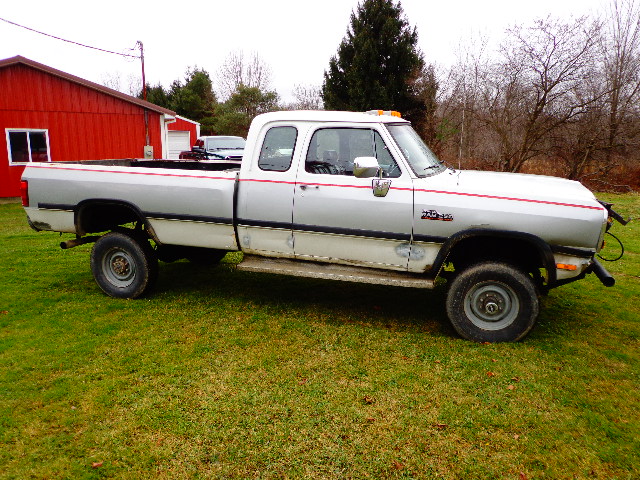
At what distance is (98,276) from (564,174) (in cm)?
1814

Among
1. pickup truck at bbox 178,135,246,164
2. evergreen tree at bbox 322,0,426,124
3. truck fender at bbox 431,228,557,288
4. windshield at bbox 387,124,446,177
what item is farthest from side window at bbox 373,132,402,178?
evergreen tree at bbox 322,0,426,124

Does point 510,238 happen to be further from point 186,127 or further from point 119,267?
point 186,127

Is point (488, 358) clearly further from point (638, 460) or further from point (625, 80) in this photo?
point (625, 80)

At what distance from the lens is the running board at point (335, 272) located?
15.8 feet

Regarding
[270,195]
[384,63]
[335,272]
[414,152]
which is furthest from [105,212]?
[384,63]

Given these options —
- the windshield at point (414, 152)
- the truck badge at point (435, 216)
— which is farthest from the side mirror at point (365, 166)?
the truck badge at point (435, 216)

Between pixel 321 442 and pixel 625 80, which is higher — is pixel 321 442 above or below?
below

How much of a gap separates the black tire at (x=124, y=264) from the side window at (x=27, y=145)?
39.4ft

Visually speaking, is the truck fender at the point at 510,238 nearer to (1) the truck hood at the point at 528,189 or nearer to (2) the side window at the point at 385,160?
(1) the truck hood at the point at 528,189

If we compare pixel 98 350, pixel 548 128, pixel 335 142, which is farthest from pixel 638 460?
pixel 548 128

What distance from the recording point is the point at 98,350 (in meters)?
4.56

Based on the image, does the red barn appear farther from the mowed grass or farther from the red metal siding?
the mowed grass

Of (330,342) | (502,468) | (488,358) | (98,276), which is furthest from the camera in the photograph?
(98,276)

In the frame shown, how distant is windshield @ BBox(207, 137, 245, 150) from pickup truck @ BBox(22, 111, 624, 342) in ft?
43.1
